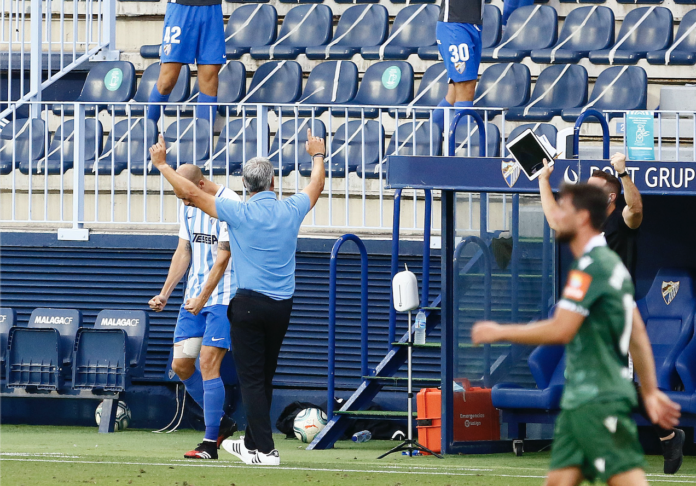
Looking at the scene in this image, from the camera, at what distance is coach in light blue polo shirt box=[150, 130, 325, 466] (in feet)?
23.6

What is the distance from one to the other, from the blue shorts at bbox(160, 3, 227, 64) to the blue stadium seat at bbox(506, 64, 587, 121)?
9.56 feet

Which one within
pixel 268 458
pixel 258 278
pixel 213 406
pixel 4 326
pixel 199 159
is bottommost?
pixel 268 458

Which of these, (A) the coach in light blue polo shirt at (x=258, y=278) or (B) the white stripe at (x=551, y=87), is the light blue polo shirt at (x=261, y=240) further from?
(B) the white stripe at (x=551, y=87)

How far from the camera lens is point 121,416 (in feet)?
35.4

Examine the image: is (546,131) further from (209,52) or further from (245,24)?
(245,24)

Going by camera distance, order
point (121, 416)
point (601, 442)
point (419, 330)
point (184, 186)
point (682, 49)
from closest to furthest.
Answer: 1. point (601, 442)
2. point (184, 186)
3. point (419, 330)
4. point (121, 416)
5. point (682, 49)

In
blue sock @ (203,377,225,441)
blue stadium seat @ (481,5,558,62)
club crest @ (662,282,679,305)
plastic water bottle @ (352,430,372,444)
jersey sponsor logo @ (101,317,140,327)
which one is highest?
blue stadium seat @ (481,5,558,62)

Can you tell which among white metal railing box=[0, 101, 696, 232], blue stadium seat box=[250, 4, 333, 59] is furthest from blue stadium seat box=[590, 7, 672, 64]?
blue stadium seat box=[250, 4, 333, 59]

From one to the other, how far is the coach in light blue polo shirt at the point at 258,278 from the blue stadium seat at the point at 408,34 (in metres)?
5.81

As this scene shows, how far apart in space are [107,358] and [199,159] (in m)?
2.17

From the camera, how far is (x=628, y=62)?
1256cm

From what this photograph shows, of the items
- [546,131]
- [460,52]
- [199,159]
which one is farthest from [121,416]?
[546,131]

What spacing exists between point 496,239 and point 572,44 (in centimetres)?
439

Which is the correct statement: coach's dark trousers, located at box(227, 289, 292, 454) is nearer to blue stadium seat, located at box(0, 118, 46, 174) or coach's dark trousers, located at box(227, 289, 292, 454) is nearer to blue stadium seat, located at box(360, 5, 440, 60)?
blue stadium seat, located at box(0, 118, 46, 174)
